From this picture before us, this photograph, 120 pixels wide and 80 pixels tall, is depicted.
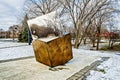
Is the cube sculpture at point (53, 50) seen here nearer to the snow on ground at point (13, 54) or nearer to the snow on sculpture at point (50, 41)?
the snow on sculpture at point (50, 41)

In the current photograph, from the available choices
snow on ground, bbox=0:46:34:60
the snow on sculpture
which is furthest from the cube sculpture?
snow on ground, bbox=0:46:34:60

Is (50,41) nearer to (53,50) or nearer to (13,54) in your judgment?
(53,50)

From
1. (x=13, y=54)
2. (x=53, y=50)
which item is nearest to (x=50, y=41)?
(x=53, y=50)

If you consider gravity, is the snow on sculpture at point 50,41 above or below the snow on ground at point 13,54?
above

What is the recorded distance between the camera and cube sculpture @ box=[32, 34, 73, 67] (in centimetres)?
648

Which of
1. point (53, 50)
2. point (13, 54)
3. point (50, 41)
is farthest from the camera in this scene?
point (13, 54)

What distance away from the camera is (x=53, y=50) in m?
6.55

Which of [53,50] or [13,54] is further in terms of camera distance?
[13,54]

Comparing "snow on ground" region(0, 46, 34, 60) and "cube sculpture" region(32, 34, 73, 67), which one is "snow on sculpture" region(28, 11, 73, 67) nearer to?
"cube sculpture" region(32, 34, 73, 67)

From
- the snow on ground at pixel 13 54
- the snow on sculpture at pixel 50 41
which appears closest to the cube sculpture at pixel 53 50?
the snow on sculpture at pixel 50 41

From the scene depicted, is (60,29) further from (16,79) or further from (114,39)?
(114,39)

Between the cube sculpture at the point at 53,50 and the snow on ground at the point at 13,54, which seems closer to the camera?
the cube sculpture at the point at 53,50

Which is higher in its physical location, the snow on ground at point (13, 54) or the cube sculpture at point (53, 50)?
the cube sculpture at point (53, 50)

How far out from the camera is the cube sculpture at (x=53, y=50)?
6.48 metres
